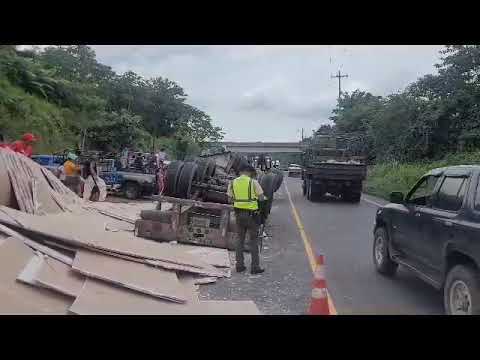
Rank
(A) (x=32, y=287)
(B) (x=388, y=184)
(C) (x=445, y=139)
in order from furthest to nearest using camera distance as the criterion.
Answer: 1. (C) (x=445, y=139)
2. (B) (x=388, y=184)
3. (A) (x=32, y=287)

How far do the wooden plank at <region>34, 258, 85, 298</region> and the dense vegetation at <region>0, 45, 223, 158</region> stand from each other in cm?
1092

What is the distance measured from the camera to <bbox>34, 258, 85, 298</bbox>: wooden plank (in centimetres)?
518

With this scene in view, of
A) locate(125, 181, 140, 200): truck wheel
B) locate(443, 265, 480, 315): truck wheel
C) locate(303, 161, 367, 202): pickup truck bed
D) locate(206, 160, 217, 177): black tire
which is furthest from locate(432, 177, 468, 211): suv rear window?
locate(125, 181, 140, 200): truck wheel

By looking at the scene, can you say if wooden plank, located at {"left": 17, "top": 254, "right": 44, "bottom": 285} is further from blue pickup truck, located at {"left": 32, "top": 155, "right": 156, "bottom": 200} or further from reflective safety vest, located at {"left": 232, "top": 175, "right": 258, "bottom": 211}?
blue pickup truck, located at {"left": 32, "top": 155, "right": 156, "bottom": 200}

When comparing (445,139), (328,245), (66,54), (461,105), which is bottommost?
(328,245)

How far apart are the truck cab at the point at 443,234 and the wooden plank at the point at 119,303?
264cm

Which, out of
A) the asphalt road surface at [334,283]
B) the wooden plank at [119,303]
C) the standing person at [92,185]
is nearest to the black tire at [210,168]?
the asphalt road surface at [334,283]

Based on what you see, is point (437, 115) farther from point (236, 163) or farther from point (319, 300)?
point (319, 300)
